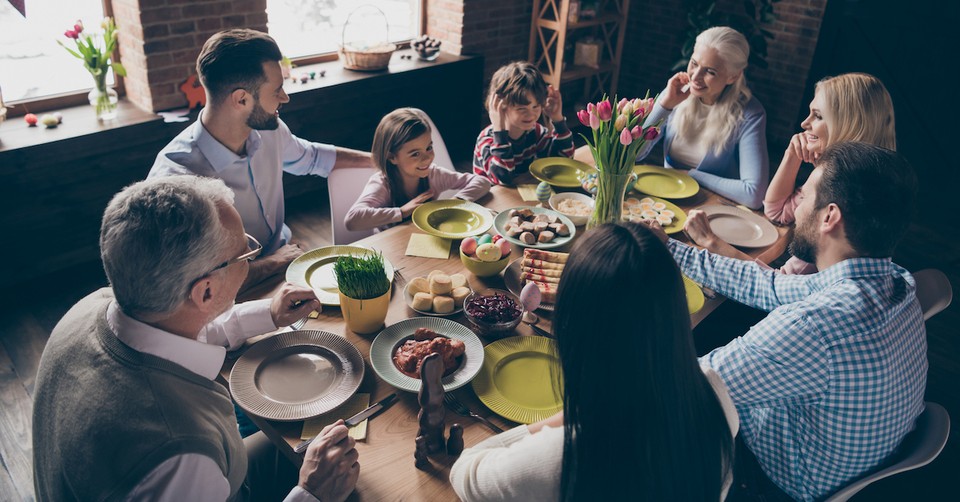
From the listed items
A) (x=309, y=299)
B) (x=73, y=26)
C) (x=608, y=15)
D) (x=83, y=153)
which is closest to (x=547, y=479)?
(x=309, y=299)

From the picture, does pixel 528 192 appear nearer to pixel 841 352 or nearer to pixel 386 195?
pixel 386 195

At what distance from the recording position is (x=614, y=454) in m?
1.03

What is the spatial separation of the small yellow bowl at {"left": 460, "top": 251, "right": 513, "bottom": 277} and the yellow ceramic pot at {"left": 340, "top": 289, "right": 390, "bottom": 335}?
12.5 inches

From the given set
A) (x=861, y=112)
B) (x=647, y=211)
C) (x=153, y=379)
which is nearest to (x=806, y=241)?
(x=647, y=211)

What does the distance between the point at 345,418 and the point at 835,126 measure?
1946 millimetres

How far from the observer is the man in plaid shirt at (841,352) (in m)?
1.43

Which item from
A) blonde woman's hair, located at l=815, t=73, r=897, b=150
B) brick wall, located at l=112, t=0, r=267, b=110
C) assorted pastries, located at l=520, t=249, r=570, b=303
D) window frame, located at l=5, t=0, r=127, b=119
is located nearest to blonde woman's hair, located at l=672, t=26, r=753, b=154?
blonde woman's hair, located at l=815, t=73, r=897, b=150

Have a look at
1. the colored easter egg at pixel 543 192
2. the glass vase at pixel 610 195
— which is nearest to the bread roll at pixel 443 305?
the glass vase at pixel 610 195

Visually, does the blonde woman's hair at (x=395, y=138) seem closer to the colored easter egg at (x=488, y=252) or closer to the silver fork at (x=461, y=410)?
the colored easter egg at (x=488, y=252)

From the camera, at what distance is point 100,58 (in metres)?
3.11

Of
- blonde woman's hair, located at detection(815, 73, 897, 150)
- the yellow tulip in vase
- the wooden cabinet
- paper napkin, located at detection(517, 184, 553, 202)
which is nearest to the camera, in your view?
blonde woman's hair, located at detection(815, 73, 897, 150)

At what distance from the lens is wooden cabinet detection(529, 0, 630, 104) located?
4.96m

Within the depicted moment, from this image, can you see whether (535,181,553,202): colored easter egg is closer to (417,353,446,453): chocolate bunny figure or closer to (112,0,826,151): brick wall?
(417,353,446,453): chocolate bunny figure

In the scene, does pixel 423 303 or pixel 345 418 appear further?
pixel 423 303
